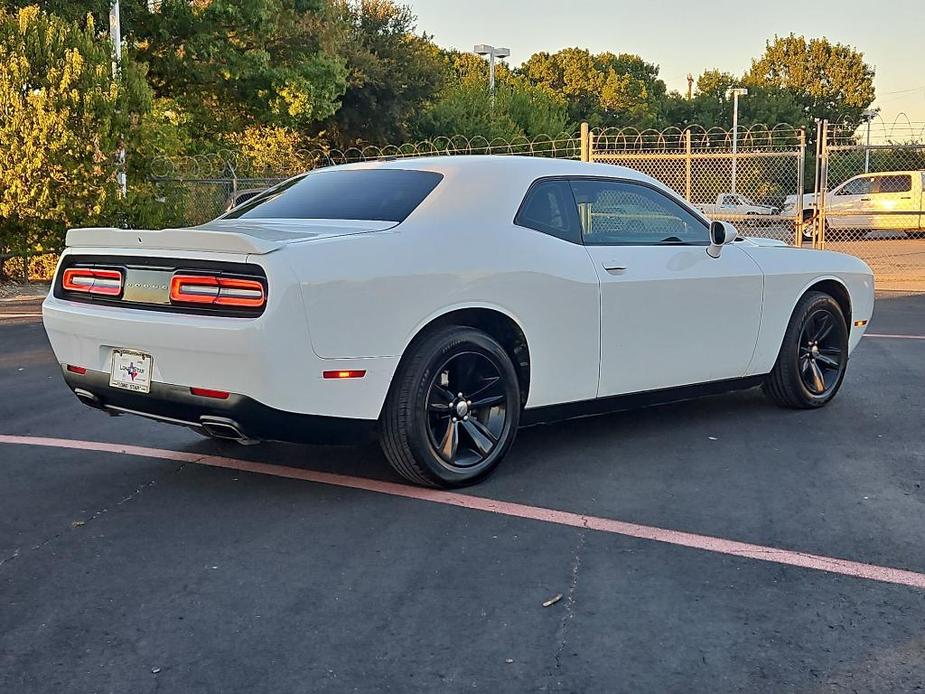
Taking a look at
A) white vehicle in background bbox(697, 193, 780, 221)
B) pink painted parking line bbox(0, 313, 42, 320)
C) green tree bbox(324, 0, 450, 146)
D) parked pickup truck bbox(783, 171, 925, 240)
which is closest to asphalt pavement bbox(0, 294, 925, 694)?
pink painted parking line bbox(0, 313, 42, 320)

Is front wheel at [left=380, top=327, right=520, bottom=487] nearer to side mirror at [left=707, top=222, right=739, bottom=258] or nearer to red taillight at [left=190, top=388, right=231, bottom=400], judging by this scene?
red taillight at [left=190, top=388, right=231, bottom=400]

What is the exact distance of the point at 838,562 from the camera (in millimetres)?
3738

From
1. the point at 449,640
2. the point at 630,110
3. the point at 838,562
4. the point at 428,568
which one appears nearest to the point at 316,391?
the point at 428,568

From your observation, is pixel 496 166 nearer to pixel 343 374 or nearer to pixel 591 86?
pixel 343 374

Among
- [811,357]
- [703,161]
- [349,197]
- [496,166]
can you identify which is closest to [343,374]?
[349,197]

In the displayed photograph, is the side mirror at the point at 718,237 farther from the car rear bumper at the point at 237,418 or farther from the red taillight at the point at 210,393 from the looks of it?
the red taillight at the point at 210,393

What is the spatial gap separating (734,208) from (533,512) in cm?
1717

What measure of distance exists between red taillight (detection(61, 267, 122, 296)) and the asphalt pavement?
92cm

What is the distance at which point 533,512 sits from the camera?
14.3 feet

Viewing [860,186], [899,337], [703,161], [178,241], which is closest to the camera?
[178,241]

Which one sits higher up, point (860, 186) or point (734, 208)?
point (860, 186)

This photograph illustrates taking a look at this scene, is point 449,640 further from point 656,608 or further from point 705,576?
point 705,576

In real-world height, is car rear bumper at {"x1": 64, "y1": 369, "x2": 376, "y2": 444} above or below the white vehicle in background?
below

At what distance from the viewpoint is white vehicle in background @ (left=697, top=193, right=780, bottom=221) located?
1759 centimetres
